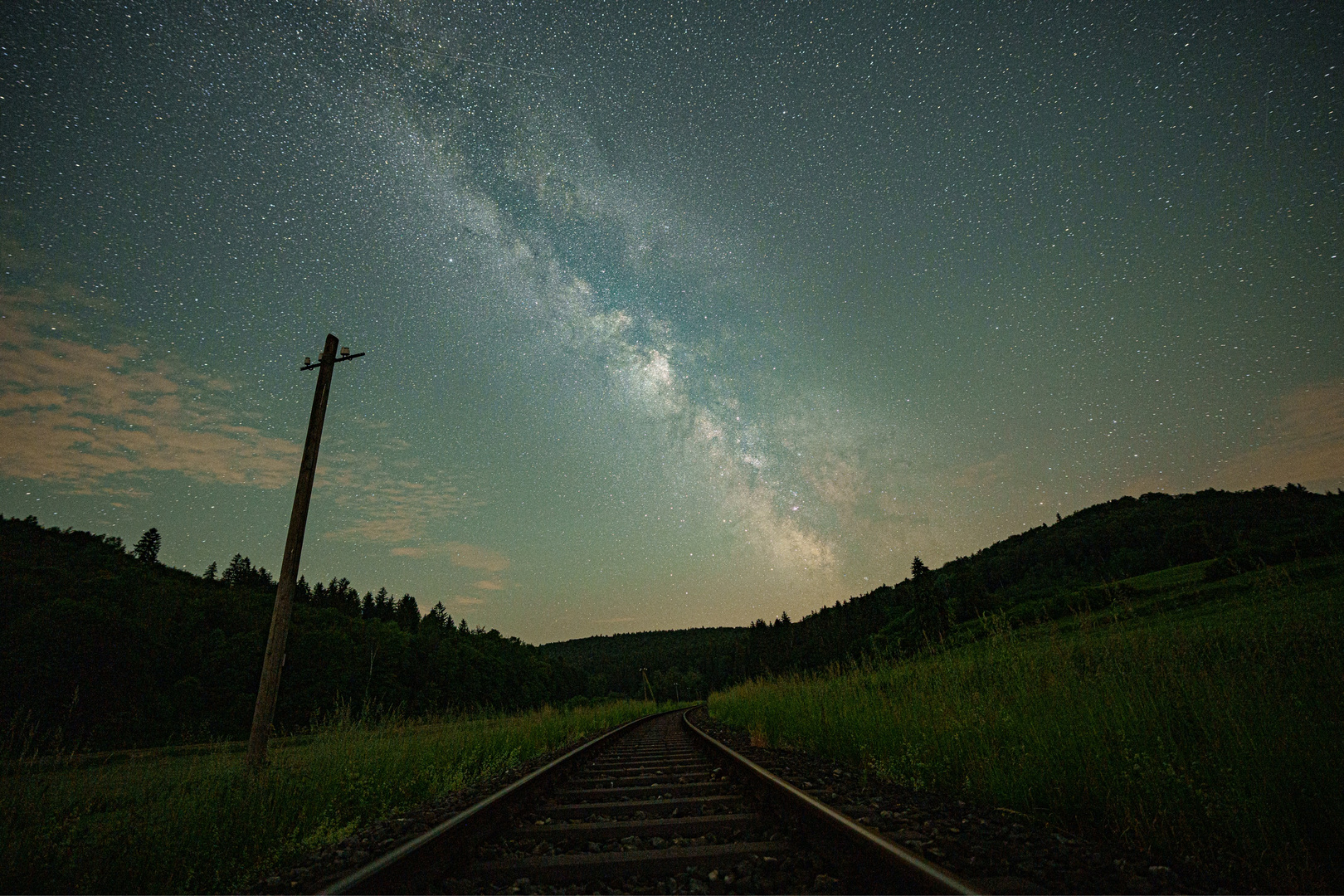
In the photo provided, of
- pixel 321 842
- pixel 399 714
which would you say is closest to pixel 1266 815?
pixel 321 842

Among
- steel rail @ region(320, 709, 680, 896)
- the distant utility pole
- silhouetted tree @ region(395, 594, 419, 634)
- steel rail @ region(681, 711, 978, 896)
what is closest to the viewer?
steel rail @ region(681, 711, 978, 896)

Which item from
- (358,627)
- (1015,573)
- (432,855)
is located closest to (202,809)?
(432,855)

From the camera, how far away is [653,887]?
252cm

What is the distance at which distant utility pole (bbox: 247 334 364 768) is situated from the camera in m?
6.98

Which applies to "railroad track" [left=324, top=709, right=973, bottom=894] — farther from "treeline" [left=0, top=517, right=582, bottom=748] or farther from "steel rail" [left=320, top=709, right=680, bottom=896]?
"treeline" [left=0, top=517, right=582, bottom=748]

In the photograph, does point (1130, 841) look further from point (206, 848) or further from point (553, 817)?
point (206, 848)

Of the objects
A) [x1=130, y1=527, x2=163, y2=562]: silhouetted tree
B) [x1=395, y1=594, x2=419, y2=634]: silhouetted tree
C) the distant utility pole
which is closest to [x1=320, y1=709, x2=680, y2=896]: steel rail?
the distant utility pole

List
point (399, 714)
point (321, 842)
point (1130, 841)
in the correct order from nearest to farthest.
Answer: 1. point (1130, 841)
2. point (321, 842)
3. point (399, 714)

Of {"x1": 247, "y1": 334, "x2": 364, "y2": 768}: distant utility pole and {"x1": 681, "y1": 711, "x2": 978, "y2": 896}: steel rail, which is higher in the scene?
{"x1": 247, "y1": 334, "x2": 364, "y2": 768}: distant utility pole

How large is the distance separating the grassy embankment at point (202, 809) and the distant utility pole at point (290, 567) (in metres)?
0.41

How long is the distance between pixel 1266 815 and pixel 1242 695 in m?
0.86

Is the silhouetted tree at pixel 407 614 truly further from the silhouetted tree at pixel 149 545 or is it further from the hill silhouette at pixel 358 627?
the silhouetted tree at pixel 149 545

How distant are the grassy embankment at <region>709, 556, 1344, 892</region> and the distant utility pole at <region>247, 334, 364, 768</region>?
23.5ft

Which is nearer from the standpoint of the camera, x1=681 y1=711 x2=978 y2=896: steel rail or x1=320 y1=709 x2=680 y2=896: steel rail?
x1=681 y1=711 x2=978 y2=896: steel rail
